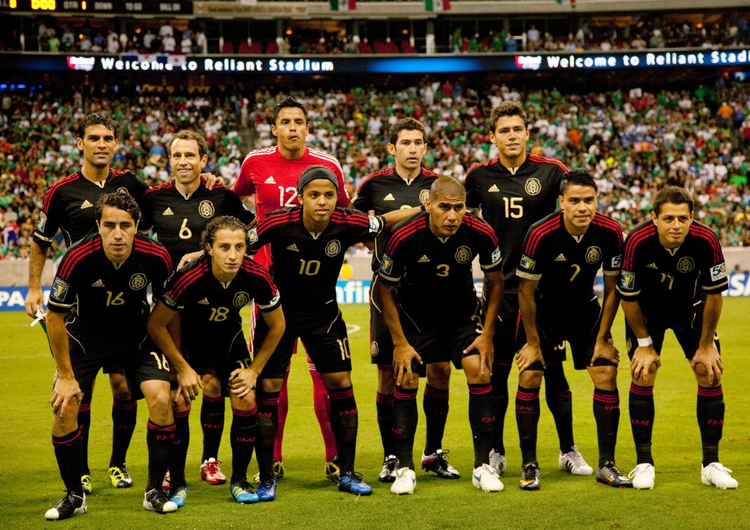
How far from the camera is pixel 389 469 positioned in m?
6.43

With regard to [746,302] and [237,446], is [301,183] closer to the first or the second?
[237,446]

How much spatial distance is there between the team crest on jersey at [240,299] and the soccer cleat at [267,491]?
124cm

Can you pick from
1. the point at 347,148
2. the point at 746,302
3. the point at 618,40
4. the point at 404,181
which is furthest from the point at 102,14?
the point at 404,181

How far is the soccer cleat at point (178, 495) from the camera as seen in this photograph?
5766 millimetres

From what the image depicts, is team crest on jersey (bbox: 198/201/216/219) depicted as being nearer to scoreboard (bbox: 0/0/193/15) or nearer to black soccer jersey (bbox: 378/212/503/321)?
black soccer jersey (bbox: 378/212/503/321)

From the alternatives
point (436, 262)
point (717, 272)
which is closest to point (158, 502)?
point (436, 262)

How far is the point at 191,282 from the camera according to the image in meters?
5.79

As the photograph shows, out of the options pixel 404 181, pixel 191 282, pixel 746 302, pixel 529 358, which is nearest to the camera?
pixel 191 282

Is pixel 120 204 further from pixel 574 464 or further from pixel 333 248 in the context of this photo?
pixel 574 464

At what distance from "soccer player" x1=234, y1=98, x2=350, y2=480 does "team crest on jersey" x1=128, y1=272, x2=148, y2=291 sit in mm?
1326

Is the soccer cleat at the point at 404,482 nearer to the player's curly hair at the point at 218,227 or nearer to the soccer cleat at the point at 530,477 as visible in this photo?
the soccer cleat at the point at 530,477

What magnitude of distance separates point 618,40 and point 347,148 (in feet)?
41.3

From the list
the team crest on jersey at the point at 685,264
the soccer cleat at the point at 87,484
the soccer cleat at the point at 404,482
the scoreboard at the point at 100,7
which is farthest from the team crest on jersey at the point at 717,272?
the scoreboard at the point at 100,7

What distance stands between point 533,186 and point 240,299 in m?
2.43
